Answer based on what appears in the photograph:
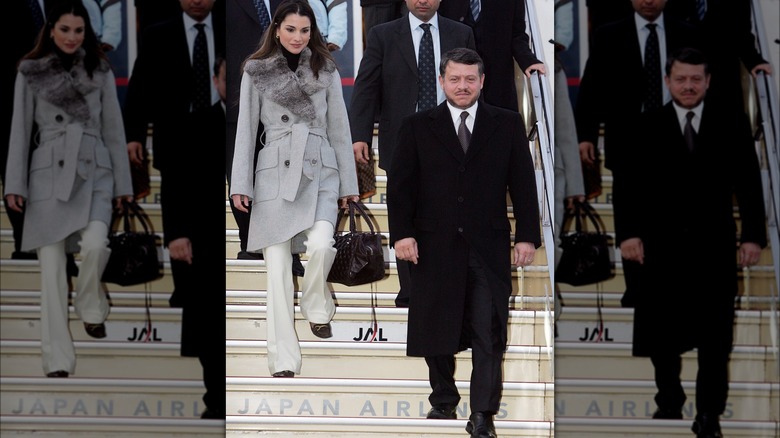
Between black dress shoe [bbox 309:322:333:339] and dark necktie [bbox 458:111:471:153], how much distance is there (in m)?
0.93

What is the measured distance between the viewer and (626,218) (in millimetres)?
4035

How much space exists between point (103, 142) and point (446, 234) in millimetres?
1500

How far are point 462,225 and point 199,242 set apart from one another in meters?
Answer: 1.11

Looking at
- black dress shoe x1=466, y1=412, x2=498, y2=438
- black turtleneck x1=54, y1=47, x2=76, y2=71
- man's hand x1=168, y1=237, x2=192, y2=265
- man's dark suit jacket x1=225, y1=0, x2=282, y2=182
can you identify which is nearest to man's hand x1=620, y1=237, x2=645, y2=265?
black dress shoe x1=466, y1=412, x2=498, y2=438

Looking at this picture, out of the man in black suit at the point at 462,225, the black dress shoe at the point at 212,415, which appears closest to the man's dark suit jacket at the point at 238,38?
the man in black suit at the point at 462,225

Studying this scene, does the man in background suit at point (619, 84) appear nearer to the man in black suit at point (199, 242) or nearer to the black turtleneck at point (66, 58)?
the man in black suit at point (199, 242)

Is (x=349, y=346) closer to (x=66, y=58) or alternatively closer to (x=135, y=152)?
(x=135, y=152)

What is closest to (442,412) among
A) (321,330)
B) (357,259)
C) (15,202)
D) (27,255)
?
(321,330)

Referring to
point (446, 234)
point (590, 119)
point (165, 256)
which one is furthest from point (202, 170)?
point (590, 119)

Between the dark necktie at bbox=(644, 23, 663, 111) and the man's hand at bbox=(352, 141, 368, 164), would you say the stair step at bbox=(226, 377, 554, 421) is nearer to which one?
the man's hand at bbox=(352, 141, 368, 164)

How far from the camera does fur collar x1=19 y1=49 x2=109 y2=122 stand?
3.94 meters

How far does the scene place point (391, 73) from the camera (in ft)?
12.9

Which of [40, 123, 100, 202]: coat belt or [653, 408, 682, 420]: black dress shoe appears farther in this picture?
[653, 408, 682, 420]: black dress shoe

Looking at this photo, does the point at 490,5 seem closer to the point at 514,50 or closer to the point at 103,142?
the point at 514,50
